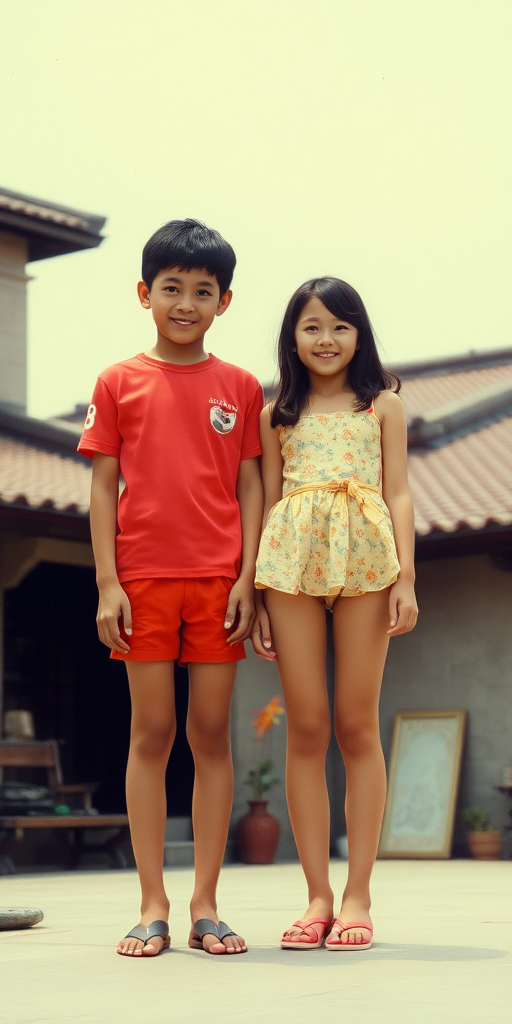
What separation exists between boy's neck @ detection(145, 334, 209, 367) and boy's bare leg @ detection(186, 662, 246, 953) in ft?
2.48

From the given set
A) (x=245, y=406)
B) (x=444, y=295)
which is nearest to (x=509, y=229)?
(x=444, y=295)

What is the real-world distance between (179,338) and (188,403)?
163 millimetres

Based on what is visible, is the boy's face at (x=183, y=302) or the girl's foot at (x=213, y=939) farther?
the boy's face at (x=183, y=302)

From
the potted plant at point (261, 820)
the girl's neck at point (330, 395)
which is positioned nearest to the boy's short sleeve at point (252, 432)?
the girl's neck at point (330, 395)

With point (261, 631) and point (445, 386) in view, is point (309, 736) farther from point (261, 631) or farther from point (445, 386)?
point (445, 386)

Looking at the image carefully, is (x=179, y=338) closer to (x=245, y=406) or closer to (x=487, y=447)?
(x=245, y=406)

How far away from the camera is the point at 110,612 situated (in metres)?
3.12

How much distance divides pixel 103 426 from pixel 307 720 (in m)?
0.86

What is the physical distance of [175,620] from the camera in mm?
3166

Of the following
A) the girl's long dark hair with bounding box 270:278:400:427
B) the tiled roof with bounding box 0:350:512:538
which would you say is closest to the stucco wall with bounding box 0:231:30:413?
the tiled roof with bounding box 0:350:512:538

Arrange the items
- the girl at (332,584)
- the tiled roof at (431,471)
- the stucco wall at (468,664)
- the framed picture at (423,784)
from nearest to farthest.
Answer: the girl at (332,584)
the tiled roof at (431,471)
the framed picture at (423,784)
the stucco wall at (468,664)

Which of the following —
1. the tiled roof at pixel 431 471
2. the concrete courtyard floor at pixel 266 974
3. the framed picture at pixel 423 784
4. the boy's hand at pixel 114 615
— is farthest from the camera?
the framed picture at pixel 423 784

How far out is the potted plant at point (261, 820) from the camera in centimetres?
923

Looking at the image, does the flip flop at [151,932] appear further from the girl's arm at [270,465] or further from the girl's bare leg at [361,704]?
the girl's arm at [270,465]
